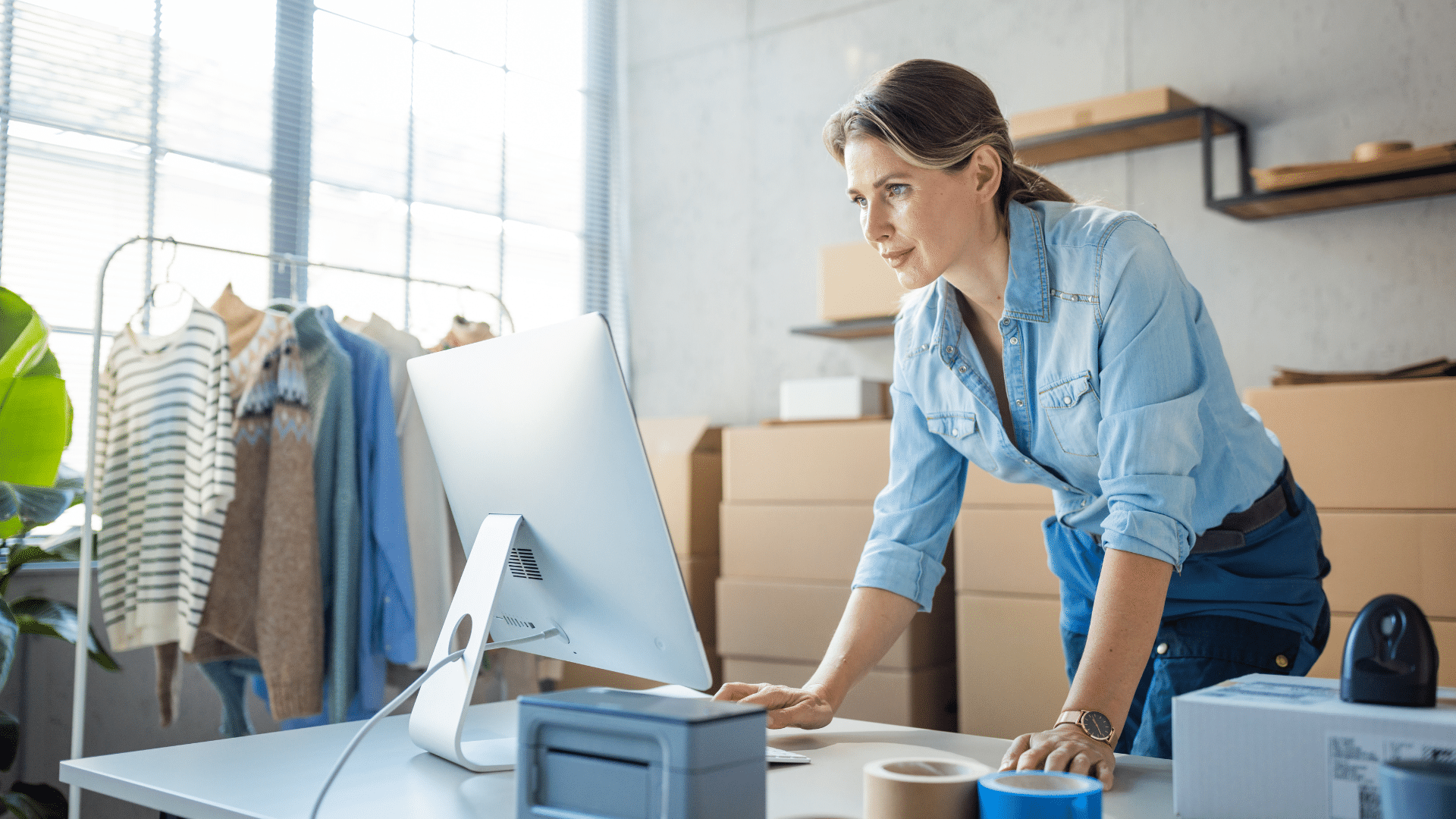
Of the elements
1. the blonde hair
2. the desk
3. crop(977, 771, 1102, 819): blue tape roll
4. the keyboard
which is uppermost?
the blonde hair

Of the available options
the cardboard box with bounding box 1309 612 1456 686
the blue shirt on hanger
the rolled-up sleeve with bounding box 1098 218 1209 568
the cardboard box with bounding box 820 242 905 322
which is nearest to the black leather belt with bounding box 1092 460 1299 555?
the rolled-up sleeve with bounding box 1098 218 1209 568

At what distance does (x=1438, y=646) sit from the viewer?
7.09 feet

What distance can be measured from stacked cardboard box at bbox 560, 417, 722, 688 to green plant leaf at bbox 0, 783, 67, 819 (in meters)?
1.37

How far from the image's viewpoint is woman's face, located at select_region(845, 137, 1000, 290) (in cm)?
120

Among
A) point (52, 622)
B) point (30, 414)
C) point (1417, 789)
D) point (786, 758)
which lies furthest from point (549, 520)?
point (52, 622)

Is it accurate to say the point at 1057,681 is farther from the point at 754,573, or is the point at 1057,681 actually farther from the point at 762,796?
the point at 762,796

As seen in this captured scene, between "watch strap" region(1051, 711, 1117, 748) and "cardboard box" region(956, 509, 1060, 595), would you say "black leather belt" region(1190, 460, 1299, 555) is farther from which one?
"cardboard box" region(956, 509, 1060, 595)

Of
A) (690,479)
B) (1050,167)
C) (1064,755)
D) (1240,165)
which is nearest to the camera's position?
(1064,755)

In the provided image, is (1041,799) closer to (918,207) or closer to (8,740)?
(918,207)

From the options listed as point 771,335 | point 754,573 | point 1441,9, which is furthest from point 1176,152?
point 754,573

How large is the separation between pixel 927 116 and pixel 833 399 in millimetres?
2056

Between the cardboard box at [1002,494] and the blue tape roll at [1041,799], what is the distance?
2.08 m

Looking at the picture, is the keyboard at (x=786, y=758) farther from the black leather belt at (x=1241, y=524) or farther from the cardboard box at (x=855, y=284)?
the cardboard box at (x=855, y=284)

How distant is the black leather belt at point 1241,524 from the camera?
47.8 inches
